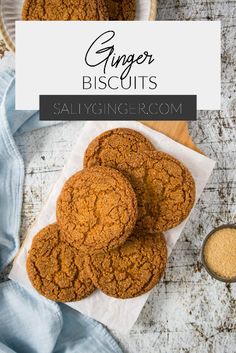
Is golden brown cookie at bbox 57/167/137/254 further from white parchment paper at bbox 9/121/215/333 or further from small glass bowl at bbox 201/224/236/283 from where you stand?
small glass bowl at bbox 201/224/236/283

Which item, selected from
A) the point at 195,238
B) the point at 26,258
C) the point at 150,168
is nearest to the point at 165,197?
the point at 150,168

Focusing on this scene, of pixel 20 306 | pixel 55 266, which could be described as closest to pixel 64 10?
pixel 55 266

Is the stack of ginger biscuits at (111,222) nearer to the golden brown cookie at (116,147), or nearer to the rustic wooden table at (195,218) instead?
the golden brown cookie at (116,147)

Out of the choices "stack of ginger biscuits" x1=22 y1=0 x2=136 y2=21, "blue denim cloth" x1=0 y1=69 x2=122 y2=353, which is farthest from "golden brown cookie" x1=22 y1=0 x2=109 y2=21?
"blue denim cloth" x1=0 y1=69 x2=122 y2=353

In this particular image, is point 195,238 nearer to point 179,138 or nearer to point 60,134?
point 179,138

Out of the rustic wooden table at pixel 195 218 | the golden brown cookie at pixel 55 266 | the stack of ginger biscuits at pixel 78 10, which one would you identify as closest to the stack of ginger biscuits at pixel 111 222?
the golden brown cookie at pixel 55 266

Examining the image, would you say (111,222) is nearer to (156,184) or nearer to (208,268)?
(156,184)

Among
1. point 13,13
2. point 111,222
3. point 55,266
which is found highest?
point 13,13
